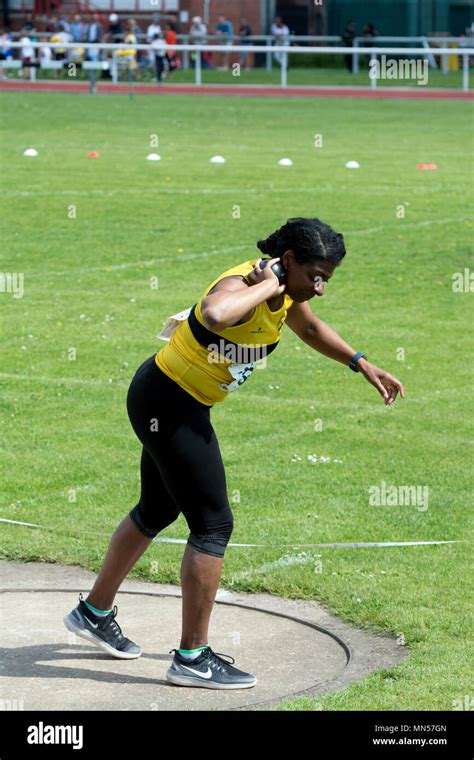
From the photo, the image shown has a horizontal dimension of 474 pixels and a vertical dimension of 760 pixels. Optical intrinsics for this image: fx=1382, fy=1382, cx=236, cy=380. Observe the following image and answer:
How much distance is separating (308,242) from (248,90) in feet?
134

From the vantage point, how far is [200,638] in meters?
5.79

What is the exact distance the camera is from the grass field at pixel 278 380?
23.7 ft

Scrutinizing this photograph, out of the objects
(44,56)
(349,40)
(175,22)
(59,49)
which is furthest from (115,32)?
(349,40)

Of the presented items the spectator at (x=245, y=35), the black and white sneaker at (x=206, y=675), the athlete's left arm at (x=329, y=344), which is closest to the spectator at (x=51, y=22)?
the spectator at (x=245, y=35)

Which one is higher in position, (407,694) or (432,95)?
(432,95)

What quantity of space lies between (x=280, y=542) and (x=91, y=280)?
817cm

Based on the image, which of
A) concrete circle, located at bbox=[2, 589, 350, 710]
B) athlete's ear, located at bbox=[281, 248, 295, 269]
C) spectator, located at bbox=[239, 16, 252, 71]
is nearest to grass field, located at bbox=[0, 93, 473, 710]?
concrete circle, located at bbox=[2, 589, 350, 710]

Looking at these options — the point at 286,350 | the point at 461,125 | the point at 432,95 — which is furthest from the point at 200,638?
the point at 432,95

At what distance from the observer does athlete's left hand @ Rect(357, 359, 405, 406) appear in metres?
6.19

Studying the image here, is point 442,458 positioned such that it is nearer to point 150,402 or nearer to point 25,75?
point 150,402

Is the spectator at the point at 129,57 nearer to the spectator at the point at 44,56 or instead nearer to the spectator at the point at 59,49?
the spectator at the point at 59,49

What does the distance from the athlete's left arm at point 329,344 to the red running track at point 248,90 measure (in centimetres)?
3798

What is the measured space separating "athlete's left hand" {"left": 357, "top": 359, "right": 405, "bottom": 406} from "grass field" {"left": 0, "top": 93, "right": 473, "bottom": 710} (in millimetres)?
1137

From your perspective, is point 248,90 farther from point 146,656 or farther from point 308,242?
point 308,242
